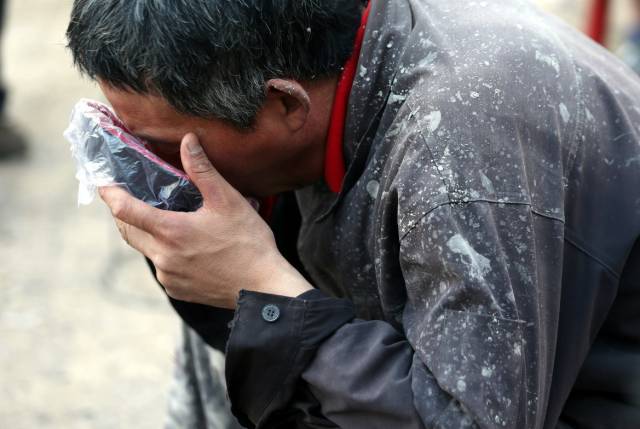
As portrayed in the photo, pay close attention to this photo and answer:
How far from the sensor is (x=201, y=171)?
6.13ft

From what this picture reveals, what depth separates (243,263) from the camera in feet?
6.15

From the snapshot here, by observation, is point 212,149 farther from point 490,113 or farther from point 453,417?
point 453,417

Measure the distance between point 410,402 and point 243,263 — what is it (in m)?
0.44

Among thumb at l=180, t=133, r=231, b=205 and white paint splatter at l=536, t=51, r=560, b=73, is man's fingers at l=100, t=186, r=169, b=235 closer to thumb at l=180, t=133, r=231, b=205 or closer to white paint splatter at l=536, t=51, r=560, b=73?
thumb at l=180, t=133, r=231, b=205

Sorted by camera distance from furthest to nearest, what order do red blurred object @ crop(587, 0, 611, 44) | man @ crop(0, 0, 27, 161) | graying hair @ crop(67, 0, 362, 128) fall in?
man @ crop(0, 0, 27, 161), red blurred object @ crop(587, 0, 611, 44), graying hair @ crop(67, 0, 362, 128)

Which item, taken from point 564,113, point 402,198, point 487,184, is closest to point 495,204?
point 487,184

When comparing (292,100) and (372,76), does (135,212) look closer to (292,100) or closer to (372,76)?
(292,100)

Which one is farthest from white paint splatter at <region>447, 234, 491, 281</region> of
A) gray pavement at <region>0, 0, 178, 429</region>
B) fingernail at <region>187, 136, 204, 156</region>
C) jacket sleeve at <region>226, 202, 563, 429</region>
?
gray pavement at <region>0, 0, 178, 429</region>

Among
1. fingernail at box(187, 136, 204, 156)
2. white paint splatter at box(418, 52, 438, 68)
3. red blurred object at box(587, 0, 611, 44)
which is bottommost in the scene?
red blurred object at box(587, 0, 611, 44)

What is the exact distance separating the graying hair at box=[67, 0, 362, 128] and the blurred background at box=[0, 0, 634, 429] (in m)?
1.86

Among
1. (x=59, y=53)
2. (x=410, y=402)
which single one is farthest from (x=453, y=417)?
(x=59, y=53)

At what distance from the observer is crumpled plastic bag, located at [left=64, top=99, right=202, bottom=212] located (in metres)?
1.93

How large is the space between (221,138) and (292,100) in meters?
0.16

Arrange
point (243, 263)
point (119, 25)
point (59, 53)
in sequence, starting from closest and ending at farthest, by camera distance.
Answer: point (119, 25), point (243, 263), point (59, 53)
